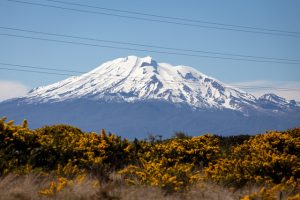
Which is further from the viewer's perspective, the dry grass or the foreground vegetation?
the foreground vegetation

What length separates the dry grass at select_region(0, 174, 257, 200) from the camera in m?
10.5

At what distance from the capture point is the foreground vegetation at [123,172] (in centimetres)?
1106

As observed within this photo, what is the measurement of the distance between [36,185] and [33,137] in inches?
130

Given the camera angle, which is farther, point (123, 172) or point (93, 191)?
point (123, 172)

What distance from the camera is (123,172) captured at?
13.3 metres

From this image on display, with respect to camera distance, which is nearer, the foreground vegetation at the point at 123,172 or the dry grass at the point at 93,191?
the dry grass at the point at 93,191

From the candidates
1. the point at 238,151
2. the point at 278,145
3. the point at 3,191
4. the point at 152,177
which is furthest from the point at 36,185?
the point at 278,145

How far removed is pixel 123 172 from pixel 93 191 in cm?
233

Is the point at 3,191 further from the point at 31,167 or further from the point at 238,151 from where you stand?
the point at 238,151

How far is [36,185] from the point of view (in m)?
11.2

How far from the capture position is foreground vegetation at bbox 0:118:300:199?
11062 millimetres

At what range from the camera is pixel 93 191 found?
1102 cm

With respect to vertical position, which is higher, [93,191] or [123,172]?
[123,172]

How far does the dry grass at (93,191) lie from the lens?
10.5 metres
